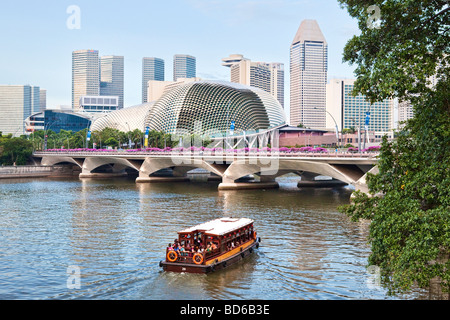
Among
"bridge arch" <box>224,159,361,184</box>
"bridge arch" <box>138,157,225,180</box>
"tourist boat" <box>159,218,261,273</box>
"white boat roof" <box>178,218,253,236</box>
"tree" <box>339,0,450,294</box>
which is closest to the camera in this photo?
"tree" <box>339,0,450,294</box>

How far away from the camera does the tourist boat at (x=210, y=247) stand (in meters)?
27.5

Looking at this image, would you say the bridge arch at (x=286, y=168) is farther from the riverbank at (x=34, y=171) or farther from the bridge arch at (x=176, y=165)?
the riverbank at (x=34, y=171)

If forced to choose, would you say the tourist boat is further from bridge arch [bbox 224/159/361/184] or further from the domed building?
the domed building

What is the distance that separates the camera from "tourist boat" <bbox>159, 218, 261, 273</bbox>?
90.1ft

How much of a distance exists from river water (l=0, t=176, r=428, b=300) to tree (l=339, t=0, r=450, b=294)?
5.72 meters

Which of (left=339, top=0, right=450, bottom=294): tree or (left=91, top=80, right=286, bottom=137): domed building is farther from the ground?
(left=91, top=80, right=286, bottom=137): domed building

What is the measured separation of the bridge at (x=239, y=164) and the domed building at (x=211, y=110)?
40.5 metres

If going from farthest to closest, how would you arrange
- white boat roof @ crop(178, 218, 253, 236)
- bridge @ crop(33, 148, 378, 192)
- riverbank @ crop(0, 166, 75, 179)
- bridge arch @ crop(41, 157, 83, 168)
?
bridge arch @ crop(41, 157, 83, 168) < riverbank @ crop(0, 166, 75, 179) < bridge @ crop(33, 148, 378, 192) < white boat roof @ crop(178, 218, 253, 236)

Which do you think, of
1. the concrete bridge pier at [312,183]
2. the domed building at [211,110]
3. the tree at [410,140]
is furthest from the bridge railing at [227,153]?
the domed building at [211,110]

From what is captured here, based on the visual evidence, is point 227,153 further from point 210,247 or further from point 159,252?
point 210,247

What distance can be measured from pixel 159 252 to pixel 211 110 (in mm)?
133283

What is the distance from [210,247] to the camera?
28.7 meters

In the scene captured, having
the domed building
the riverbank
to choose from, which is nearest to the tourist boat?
the riverbank

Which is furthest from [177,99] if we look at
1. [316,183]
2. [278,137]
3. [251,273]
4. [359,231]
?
[251,273]
